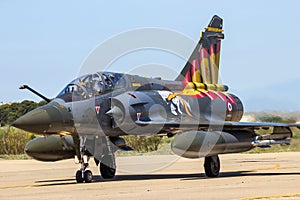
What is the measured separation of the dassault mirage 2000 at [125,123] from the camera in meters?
16.9

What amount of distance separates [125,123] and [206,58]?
22.8 ft

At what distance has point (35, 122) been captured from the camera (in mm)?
15695

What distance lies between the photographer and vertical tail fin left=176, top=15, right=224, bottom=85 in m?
23.0

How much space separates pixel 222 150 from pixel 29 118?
559 cm

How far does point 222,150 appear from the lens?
18.0 m

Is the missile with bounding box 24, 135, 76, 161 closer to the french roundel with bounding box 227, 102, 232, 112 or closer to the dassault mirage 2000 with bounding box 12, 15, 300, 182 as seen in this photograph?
the dassault mirage 2000 with bounding box 12, 15, 300, 182

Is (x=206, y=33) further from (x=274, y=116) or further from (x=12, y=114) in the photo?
(x=12, y=114)

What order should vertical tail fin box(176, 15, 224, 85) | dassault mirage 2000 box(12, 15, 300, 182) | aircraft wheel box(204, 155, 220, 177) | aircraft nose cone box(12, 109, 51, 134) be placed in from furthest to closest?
1. vertical tail fin box(176, 15, 224, 85)
2. aircraft wheel box(204, 155, 220, 177)
3. dassault mirage 2000 box(12, 15, 300, 182)
4. aircraft nose cone box(12, 109, 51, 134)

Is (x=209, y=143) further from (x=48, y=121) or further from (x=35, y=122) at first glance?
(x=35, y=122)

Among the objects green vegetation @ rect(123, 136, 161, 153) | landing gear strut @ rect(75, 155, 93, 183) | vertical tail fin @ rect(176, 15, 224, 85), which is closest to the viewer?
landing gear strut @ rect(75, 155, 93, 183)

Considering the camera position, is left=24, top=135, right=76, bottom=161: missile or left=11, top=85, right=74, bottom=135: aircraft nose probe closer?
left=11, top=85, right=74, bottom=135: aircraft nose probe

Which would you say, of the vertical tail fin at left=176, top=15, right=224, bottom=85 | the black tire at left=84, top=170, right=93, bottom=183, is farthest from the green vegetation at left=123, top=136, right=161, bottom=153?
the black tire at left=84, top=170, right=93, bottom=183

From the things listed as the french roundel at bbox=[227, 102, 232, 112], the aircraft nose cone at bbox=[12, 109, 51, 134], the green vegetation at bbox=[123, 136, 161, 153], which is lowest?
the green vegetation at bbox=[123, 136, 161, 153]

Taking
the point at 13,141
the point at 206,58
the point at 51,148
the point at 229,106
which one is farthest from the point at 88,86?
the point at 13,141
